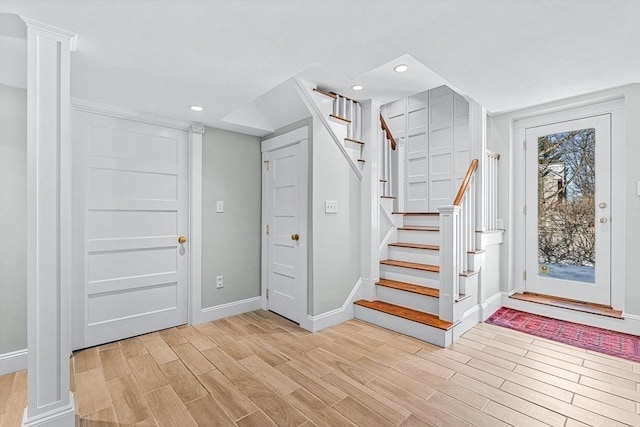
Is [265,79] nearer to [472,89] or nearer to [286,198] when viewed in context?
[286,198]

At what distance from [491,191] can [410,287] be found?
148cm

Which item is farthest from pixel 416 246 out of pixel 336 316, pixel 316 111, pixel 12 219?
pixel 12 219

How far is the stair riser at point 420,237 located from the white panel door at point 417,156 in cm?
99

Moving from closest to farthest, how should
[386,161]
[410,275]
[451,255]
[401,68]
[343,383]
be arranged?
[343,383]
[401,68]
[451,255]
[410,275]
[386,161]

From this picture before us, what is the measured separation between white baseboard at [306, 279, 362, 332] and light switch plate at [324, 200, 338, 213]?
873mm

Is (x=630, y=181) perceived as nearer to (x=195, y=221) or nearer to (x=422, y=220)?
(x=422, y=220)

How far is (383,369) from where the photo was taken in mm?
2186

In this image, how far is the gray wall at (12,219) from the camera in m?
2.15

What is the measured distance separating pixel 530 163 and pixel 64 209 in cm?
427

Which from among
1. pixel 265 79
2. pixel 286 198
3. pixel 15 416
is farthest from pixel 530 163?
pixel 15 416

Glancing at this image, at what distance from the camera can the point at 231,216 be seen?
3.36m

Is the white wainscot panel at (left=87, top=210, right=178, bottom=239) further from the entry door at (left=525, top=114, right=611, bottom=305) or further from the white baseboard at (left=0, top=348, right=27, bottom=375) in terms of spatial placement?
the entry door at (left=525, top=114, right=611, bottom=305)

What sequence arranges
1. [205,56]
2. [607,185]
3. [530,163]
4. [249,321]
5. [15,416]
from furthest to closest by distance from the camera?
1. [530,163]
2. [249,321]
3. [607,185]
4. [205,56]
5. [15,416]

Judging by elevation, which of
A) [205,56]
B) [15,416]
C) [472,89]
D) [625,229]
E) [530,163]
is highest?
[472,89]
